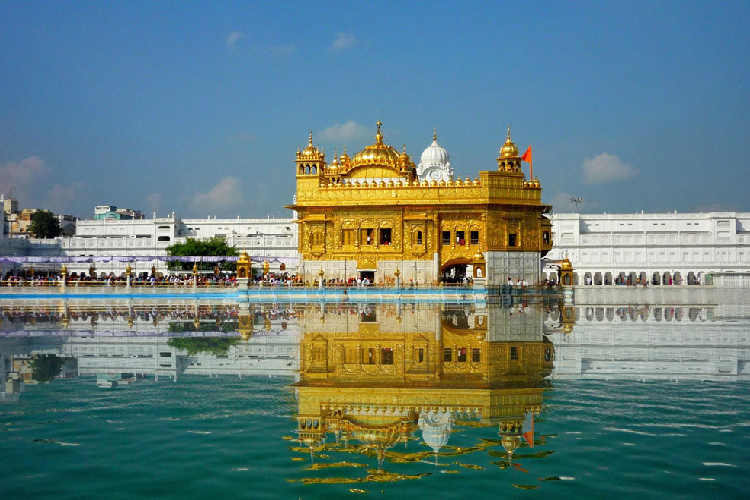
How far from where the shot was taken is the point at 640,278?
293ft

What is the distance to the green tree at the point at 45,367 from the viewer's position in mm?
12831

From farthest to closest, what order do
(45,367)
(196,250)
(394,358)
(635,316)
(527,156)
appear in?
1. (196,250)
2. (527,156)
3. (635,316)
4. (394,358)
5. (45,367)

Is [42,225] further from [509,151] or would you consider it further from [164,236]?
[509,151]

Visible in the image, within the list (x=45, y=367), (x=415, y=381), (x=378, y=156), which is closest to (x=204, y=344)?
(x=45, y=367)

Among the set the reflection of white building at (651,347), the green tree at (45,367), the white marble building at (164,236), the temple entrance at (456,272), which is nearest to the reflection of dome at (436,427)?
the reflection of white building at (651,347)

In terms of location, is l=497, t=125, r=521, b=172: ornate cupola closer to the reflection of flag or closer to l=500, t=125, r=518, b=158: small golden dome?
l=500, t=125, r=518, b=158: small golden dome

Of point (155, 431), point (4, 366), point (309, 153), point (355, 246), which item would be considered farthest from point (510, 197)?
point (155, 431)

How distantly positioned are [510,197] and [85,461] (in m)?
35.2

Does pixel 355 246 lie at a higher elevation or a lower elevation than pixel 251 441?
higher

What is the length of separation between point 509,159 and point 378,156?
8.59 meters

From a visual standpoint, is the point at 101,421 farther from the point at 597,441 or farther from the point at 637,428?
the point at 637,428

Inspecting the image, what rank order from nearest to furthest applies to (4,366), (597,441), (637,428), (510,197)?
(597,441), (637,428), (4,366), (510,197)

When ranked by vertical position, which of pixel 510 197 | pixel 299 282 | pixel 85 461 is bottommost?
pixel 85 461

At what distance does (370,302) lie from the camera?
3506cm
